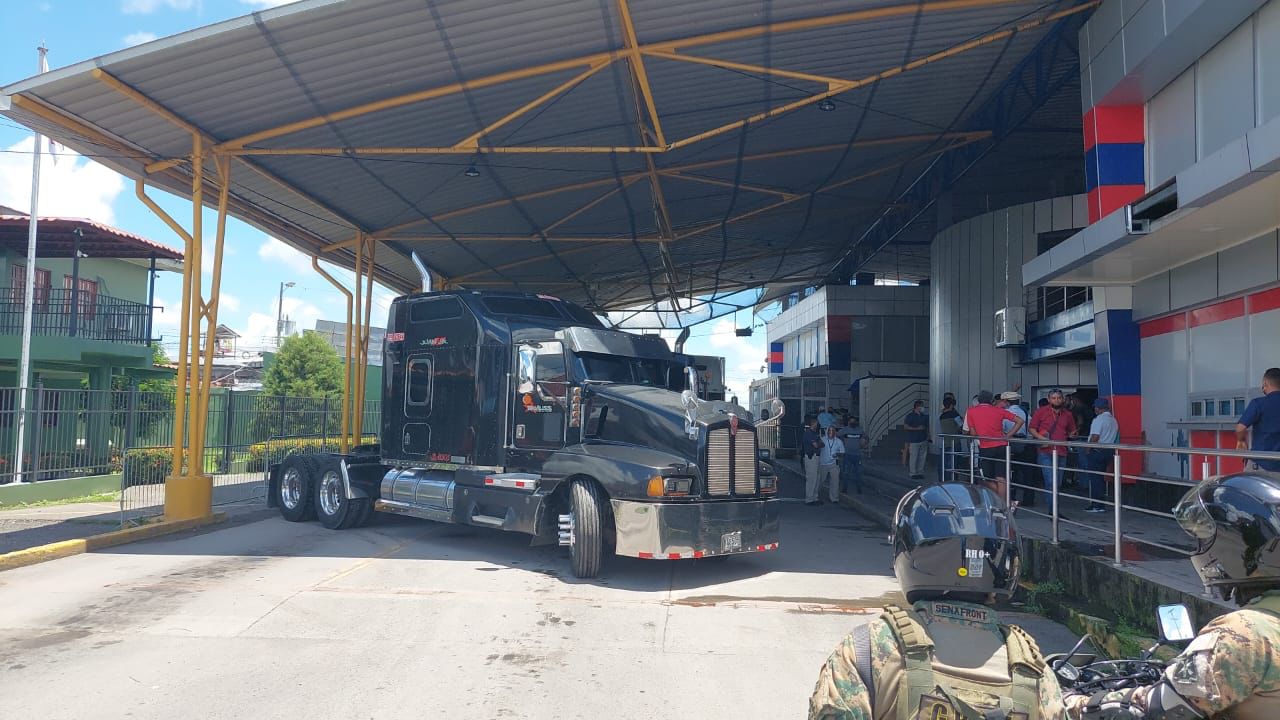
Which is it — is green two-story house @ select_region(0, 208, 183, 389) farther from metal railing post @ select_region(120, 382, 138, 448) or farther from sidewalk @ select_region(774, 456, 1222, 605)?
sidewalk @ select_region(774, 456, 1222, 605)

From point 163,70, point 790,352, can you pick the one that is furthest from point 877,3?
point 790,352

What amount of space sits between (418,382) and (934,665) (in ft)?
37.0

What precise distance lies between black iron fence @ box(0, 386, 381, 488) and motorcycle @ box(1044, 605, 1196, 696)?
1327 cm

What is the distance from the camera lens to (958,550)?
2588 mm

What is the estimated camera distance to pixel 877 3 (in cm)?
1182

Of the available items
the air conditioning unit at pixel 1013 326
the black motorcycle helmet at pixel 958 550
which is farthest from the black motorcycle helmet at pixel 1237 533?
the air conditioning unit at pixel 1013 326

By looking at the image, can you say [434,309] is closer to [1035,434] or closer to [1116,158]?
[1035,434]

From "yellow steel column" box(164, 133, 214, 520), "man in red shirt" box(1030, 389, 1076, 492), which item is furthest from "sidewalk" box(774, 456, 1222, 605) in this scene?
"yellow steel column" box(164, 133, 214, 520)

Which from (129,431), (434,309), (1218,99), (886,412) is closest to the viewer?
(1218,99)

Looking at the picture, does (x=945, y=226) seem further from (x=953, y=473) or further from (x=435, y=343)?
(x=435, y=343)

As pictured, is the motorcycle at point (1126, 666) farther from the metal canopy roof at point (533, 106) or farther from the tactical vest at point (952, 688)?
the metal canopy roof at point (533, 106)

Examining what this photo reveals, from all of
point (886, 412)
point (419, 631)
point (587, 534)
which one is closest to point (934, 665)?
point (419, 631)

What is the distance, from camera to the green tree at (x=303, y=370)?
130 feet

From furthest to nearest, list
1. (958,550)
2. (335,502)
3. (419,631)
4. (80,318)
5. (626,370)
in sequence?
(80,318) → (335,502) → (626,370) → (419,631) → (958,550)
